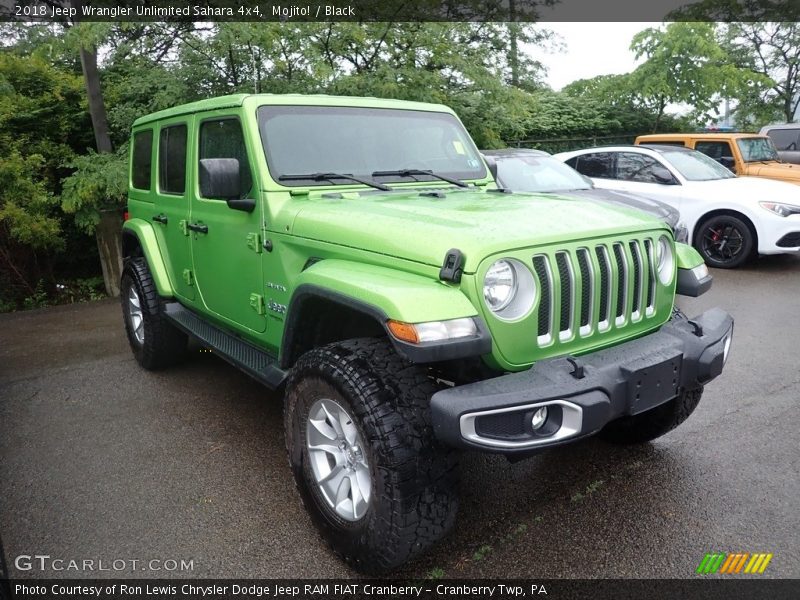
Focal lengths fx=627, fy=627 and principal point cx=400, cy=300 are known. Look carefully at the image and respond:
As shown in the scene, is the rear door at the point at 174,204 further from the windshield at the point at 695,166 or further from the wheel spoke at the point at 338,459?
the windshield at the point at 695,166

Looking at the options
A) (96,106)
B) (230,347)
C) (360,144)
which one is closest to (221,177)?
(360,144)

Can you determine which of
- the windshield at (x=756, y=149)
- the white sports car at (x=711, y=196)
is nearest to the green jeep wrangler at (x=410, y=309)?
the white sports car at (x=711, y=196)

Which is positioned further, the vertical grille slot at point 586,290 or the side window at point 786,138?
the side window at point 786,138

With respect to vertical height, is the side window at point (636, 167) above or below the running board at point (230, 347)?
above

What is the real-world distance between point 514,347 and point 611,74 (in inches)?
703

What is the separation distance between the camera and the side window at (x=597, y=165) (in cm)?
937

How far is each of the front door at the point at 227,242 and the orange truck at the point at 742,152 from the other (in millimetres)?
8808

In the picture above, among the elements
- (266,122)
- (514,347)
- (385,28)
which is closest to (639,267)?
(514,347)

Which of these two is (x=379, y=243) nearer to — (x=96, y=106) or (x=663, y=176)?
(x=96, y=106)

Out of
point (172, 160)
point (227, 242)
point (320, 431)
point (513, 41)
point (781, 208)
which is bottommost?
point (320, 431)

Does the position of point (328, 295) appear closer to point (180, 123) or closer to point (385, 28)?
point (180, 123)

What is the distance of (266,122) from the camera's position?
3.38m

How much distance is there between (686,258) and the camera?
3.18 meters

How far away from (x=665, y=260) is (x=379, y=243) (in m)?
1.43
